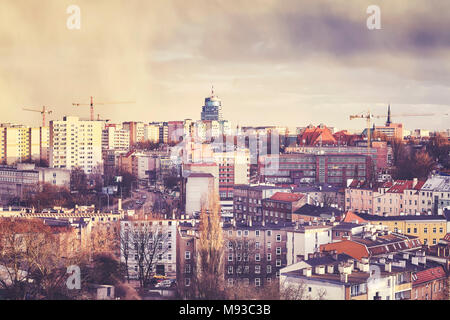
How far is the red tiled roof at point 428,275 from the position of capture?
Answer: 5.38 metres

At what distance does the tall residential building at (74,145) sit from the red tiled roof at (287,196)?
8230 millimetres

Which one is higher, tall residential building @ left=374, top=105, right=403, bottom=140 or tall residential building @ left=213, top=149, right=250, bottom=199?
tall residential building @ left=374, top=105, right=403, bottom=140

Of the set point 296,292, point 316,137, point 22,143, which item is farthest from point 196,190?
point 22,143

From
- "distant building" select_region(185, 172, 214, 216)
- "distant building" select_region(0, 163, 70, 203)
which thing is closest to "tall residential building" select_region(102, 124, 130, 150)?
"distant building" select_region(0, 163, 70, 203)

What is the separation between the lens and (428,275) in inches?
220

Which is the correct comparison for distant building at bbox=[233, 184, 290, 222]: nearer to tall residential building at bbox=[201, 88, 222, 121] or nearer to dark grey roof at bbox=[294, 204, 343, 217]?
dark grey roof at bbox=[294, 204, 343, 217]

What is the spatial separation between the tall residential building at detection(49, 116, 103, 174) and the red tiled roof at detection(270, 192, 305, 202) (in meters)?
8.23

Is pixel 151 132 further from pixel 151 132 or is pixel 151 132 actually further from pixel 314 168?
pixel 314 168

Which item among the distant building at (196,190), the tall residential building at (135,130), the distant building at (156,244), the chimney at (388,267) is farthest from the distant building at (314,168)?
the tall residential building at (135,130)

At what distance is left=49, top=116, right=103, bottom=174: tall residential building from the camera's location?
18.7 meters

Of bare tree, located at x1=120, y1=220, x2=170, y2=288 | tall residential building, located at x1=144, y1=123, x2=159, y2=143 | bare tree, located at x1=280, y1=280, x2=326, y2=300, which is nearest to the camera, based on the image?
bare tree, located at x1=280, y1=280, x2=326, y2=300

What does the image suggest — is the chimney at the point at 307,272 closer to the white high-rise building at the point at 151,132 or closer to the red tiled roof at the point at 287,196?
the red tiled roof at the point at 287,196

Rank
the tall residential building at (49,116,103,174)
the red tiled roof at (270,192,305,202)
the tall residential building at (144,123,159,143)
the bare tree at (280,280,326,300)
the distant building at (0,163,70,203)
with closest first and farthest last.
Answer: the bare tree at (280,280,326,300) < the red tiled roof at (270,192,305,202) < the distant building at (0,163,70,203) < the tall residential building at (49,116,103,174) < the tall residential building at (144,123,159,143)
